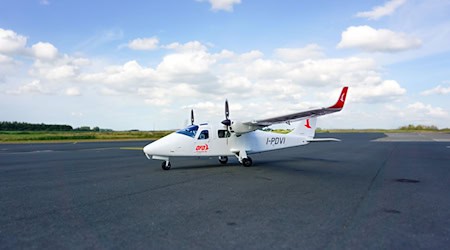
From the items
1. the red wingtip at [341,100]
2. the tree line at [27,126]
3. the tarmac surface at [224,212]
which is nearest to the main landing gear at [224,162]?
the tarmac surface at [224,212]

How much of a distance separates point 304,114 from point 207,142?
205 inches

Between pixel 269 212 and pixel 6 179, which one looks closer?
→ pixel 269 212

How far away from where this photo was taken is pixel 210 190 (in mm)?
10141

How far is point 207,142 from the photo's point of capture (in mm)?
16328

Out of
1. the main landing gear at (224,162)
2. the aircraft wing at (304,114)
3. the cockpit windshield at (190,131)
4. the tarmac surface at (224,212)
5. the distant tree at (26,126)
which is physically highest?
the distant tree at (26,126)

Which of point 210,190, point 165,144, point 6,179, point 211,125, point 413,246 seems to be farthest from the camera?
point 211,125

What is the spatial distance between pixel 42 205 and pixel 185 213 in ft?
12.5

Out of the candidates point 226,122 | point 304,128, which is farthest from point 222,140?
point 304,128

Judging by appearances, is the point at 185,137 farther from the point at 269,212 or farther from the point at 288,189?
the point at 269,212

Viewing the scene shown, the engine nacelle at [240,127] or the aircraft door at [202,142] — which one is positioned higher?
the engine nacelle at [240,127]

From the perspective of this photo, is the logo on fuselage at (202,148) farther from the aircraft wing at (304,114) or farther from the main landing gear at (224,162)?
the aircraft wing at (304,114)

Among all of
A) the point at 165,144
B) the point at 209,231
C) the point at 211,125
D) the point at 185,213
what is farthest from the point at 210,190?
the point at 211,125

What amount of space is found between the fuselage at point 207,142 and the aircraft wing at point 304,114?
4.87 ft

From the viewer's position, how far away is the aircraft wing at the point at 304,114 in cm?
1214
